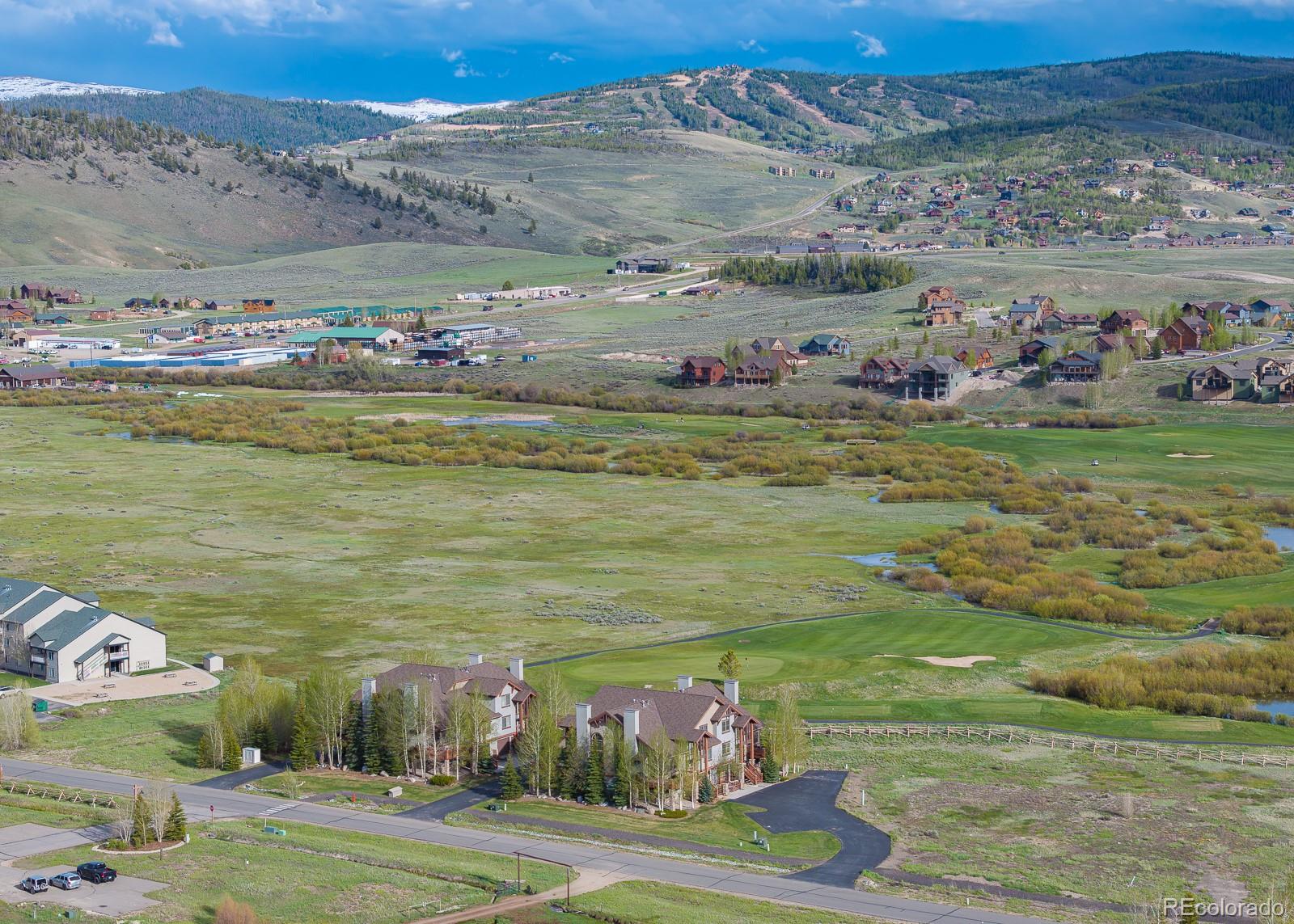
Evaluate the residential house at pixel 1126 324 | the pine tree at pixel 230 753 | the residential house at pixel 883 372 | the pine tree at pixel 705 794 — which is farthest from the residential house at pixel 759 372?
the pine tree at pixel 705 794

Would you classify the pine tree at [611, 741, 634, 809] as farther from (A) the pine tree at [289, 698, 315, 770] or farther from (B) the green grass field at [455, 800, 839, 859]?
(A) the pine tree at [289, 698, 315, 770]

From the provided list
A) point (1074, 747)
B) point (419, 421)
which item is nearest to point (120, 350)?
point (419, 421)

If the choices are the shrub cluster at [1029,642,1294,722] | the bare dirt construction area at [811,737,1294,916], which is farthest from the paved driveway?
the shrub cluster at [1029,642,1294,722]

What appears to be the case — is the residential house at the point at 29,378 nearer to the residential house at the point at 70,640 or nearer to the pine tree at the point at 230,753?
the residential house at the point at 70,640

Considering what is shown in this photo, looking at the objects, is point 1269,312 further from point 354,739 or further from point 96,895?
point 96,895

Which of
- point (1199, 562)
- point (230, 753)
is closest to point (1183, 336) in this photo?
point (1199, 562)

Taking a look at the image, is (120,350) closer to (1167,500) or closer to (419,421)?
(419,421)
